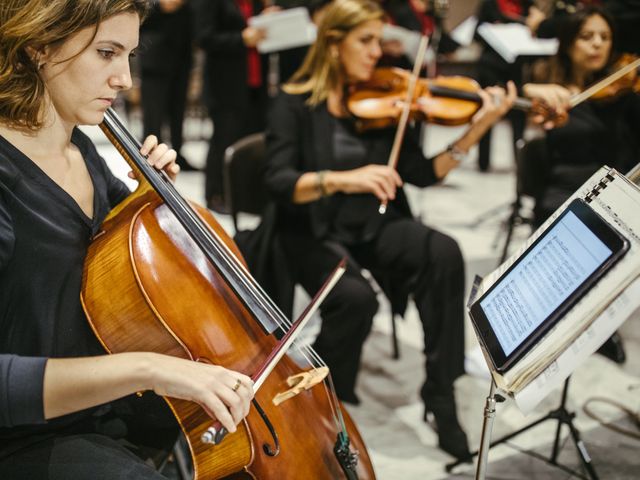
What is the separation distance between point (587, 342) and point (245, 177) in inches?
60.3

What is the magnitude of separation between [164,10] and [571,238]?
350 centimetres

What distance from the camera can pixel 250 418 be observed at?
111 centimetres

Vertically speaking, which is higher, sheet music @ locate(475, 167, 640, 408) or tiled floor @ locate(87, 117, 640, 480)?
sheet music @ locate(475, 167, 640, 408)

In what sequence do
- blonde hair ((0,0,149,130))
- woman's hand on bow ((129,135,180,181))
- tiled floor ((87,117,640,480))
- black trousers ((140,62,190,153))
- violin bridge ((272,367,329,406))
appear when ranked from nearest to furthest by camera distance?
blonde hair ((0,0,149,130)) → violin bridge ((272,367,329,406)) → woman's hand on bow ((129,135,180,181)) → tiled floor ((87,117,640,480)) → black trousers ((140,62,190,153))

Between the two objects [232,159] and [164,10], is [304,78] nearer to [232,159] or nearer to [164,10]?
[232,159]

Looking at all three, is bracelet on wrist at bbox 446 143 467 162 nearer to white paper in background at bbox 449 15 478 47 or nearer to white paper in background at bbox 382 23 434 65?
white paper in background at bbox 382 23 434 65

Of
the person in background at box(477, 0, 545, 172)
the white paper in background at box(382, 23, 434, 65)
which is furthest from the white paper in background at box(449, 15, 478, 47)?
the white paper in background at box(382, 23, 434, 65)

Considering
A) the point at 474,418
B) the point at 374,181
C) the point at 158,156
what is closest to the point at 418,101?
the point at 374,181

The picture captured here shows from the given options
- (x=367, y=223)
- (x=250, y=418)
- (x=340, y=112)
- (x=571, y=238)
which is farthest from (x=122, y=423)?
(x=340, y=112)

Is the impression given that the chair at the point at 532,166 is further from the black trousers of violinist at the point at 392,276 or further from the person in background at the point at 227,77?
the person in background at the point at 227,77

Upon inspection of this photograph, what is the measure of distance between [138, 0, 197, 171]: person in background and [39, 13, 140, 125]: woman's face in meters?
3.05

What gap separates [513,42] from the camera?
138 inches

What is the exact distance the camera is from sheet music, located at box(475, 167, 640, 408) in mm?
921

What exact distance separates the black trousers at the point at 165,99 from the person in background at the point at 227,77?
0.46 m
